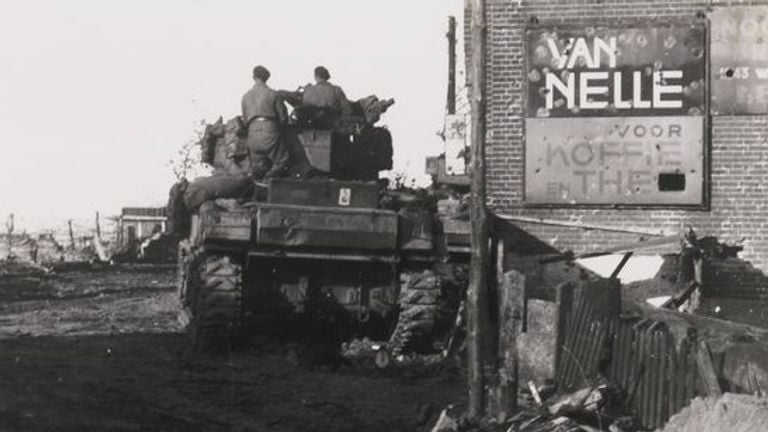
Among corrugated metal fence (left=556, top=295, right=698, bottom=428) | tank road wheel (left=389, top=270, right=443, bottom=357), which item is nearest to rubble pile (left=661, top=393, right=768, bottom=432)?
corrugated metal fence (left=556, top=295, right=698, bottom=428)

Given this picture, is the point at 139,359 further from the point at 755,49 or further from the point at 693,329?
the point at 755,49

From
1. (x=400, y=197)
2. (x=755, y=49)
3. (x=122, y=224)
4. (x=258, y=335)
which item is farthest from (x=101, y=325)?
(x=122, y=224)

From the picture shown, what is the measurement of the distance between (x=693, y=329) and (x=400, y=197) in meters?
7.03

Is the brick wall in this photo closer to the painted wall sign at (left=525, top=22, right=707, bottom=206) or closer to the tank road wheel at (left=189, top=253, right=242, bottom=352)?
the painted wall sign at (left=525, top=22, right=707, bottom=206)

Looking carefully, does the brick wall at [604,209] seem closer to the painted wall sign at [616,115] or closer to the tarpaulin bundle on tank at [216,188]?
the painted wall sign at [616,115]

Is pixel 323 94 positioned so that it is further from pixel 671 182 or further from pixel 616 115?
pixel 671 182

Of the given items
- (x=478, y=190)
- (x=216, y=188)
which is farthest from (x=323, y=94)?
(x=478, y=190)

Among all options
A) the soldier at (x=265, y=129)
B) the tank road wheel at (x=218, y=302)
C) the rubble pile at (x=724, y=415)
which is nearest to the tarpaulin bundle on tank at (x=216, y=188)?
the soldier at (x=265, y=129)

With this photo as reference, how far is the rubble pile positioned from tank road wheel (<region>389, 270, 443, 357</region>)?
6070 millimetres

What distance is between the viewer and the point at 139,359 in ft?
40.2

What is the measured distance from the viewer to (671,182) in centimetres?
1630

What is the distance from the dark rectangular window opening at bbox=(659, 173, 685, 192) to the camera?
1625cm

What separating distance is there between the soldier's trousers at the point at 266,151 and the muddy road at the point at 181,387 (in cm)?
237

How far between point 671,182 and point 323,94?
514 cm
